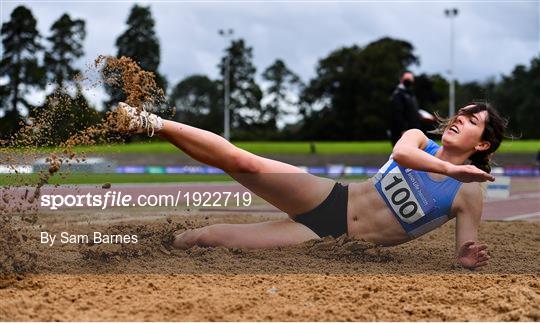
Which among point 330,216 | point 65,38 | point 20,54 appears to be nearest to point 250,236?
point 330,216

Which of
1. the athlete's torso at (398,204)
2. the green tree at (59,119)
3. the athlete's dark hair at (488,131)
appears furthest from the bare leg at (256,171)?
the athlete's dark hair at (488,131)

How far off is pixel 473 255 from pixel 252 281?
161 centimetres

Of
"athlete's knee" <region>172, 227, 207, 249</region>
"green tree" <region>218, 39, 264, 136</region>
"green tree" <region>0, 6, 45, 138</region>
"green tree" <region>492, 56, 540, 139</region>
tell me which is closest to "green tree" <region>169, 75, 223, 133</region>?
"green tree" <region>218, 39, 264, 136</region>

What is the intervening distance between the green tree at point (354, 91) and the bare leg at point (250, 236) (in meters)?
59.4

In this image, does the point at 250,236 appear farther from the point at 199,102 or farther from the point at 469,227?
the point at 199,102

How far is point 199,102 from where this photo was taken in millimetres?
56938

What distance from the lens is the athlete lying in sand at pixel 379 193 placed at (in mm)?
4777

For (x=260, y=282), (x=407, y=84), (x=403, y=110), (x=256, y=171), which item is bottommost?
(x=260, y=282)

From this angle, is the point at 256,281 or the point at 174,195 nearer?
the point at 256,281

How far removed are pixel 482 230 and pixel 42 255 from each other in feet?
14.7

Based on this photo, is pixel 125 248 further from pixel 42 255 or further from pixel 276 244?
pixel 276 244

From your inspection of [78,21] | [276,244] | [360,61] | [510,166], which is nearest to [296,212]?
[276,244]

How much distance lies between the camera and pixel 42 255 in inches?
205

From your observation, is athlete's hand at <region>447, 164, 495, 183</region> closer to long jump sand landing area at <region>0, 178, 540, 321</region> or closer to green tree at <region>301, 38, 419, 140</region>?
long jump sand landing area at <region>0, 178, 540, 321</region>
